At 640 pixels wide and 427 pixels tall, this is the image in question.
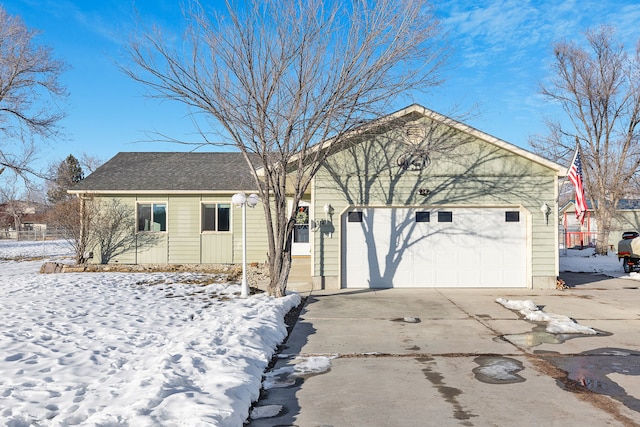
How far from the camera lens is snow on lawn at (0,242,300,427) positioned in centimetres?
351

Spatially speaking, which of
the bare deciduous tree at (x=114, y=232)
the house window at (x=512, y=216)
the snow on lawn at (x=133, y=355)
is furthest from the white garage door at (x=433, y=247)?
the bare deciduous tree at (x=114, y=232)

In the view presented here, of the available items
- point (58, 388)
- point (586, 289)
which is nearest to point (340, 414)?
point (58, 388)

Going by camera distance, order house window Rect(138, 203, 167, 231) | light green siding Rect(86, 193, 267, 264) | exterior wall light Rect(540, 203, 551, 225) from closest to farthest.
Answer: exterior wall light Rect(540, 203, 551, 225), light green siding Rect(86, 193, 267, 264), house window Rect(138, 203, 167, 231)

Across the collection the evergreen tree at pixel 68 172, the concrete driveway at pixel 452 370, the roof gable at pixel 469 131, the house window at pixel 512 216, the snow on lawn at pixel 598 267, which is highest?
the evergreen tree at pixel 68 172

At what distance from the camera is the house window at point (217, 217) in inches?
614

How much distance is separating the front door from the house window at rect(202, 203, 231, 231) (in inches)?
112

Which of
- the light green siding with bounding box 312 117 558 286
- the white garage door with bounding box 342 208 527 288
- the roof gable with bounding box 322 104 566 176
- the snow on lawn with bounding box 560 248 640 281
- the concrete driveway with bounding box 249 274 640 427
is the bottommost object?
the snow on lawn with bounding box 560 248 640 281

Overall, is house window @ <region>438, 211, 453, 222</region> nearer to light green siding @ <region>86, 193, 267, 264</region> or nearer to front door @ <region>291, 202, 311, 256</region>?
light green siding @ <region>86, 193, 267, 264</region>

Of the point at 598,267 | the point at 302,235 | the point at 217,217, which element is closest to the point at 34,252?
the point at 217,217

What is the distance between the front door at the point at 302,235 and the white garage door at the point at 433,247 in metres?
5.96

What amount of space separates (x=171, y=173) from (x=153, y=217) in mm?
1871

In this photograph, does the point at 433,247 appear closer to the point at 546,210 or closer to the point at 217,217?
the point at 546,210

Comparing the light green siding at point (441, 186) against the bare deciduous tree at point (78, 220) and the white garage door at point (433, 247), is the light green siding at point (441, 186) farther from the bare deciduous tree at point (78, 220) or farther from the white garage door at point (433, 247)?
the bare deciduous tree at point (78, 220)

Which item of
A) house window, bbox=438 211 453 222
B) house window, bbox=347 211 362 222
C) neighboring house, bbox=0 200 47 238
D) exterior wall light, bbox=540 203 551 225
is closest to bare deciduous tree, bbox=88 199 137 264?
house window, bbox=347 211 362 222
